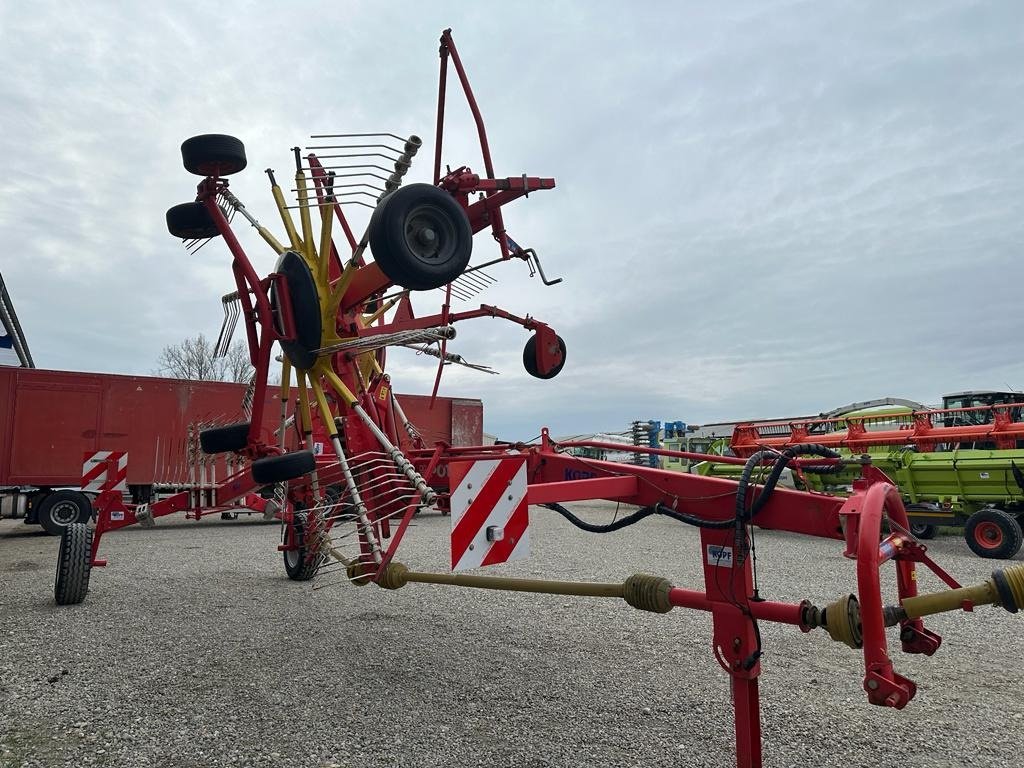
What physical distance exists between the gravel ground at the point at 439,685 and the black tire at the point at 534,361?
73.5 inches

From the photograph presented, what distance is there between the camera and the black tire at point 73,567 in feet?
19.6

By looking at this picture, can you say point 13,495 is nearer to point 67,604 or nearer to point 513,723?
point 67,604

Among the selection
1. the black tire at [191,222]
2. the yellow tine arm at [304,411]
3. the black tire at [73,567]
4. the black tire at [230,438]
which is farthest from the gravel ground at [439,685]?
the black tire at [191,222]

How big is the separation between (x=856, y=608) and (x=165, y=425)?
13708mm

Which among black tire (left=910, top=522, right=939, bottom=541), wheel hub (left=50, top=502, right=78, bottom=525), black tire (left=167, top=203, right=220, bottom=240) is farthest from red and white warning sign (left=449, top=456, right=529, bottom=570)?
wheel hub (left=50, top=502, right=78, bottom=525)

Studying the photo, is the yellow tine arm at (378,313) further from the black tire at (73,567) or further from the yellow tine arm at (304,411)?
the black tire at (73,567)

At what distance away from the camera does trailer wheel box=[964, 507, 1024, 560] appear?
30.8ft

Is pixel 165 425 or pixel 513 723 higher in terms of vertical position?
pixel 165 425

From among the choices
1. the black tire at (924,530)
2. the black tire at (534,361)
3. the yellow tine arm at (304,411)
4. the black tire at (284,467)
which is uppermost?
the black tire at (534,361)

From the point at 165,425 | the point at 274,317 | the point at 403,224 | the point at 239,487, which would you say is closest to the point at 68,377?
the point at 165,425

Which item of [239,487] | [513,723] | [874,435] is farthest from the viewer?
[874,435]

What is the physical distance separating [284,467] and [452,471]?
1325 mm

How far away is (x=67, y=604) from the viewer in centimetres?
607

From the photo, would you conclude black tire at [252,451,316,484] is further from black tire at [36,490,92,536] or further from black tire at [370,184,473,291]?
black tire at [36,490,92,536]
